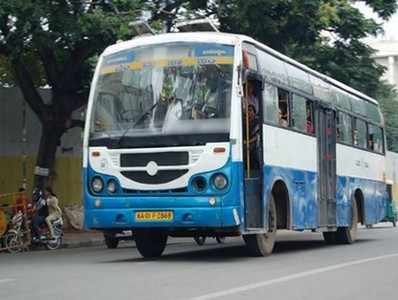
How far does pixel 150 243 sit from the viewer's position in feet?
46.4

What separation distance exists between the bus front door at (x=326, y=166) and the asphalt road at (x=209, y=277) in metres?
1.72

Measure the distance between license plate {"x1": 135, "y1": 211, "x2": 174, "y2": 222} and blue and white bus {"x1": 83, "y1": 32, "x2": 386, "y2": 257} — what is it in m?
0.02

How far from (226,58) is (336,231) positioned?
7.51m

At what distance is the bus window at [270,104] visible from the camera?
13.3 m

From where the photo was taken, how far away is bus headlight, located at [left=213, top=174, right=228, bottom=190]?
Answer: 39.7ft

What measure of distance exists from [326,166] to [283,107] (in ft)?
9.67

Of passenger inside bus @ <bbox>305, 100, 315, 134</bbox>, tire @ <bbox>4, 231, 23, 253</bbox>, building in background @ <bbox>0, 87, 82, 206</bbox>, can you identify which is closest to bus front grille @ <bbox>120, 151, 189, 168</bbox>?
passenger inside bus @ <bbox>305, 100, 315, 134</bbox>

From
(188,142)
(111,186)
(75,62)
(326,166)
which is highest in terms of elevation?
(75,62)

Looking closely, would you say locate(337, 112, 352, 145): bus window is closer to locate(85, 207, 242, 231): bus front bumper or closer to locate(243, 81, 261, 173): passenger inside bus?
locate(243, 81, 261, 173): passenger inside bus

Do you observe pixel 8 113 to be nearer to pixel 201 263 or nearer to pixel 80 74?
pixel 80 74

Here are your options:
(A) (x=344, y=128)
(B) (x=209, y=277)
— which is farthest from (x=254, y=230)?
(A) (x=344, y=128)

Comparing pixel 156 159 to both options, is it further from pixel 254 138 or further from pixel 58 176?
pixel 58 176

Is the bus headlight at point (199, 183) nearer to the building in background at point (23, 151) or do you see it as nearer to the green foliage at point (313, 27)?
the green foliage at point (313, 27)

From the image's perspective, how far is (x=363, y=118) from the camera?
1975cm
